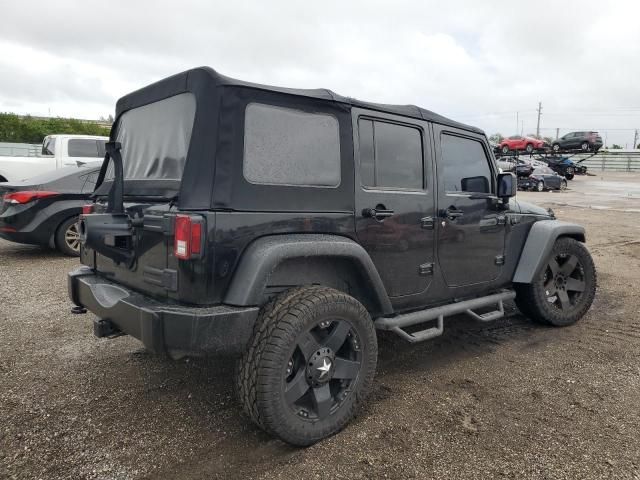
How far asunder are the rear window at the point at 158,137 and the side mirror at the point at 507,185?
2.57 m

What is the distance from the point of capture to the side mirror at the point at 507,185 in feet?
12.9

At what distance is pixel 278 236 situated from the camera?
2.61 metres

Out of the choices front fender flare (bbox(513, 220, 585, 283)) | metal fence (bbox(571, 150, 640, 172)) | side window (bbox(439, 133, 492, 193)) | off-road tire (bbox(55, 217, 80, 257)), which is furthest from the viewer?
metal fence (bbox(571, 150, 640, 172))

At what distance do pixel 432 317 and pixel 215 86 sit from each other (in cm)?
207

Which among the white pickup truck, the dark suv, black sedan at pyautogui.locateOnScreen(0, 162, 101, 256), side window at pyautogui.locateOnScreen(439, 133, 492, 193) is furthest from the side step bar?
the dark suv

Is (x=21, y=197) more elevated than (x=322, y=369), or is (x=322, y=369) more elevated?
(x=21, y=197)

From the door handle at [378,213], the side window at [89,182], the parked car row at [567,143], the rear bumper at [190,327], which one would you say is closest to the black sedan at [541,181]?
the parked car row at [567,143]

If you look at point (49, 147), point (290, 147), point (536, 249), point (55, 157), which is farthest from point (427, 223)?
point (49, 147)

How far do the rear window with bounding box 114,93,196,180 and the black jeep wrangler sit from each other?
13 millimetres

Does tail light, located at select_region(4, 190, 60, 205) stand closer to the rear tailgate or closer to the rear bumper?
the rear tailgate

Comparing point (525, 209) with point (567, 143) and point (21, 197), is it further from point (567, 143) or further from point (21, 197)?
point (567, 143)

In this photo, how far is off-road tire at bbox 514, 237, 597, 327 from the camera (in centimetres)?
437

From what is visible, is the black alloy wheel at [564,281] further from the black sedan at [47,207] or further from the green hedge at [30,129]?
the green hedge at [30,129]

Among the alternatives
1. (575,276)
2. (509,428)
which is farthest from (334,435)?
(575,276)
